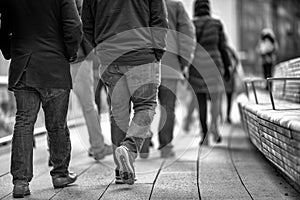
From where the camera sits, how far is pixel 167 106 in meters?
5.65

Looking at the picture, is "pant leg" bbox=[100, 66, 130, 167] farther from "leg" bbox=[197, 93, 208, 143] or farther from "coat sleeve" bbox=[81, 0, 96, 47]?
"leg" bbox=[197, 93, 208, 143]

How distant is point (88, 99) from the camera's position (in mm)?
5246

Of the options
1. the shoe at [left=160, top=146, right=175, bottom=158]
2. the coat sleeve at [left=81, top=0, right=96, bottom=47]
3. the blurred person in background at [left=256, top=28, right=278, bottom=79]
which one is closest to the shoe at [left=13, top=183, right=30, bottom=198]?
the coat sleeve at [left=81, top=0, right=96, bottom=47]

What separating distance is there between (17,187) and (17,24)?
41.1 inches

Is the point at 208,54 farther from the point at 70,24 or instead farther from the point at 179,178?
the point at 70,24

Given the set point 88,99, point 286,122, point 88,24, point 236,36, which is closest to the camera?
point 286,122

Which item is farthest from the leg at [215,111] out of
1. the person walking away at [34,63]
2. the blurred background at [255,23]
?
the blurred background at [255,23]

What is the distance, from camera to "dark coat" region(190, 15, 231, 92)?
6609 mm

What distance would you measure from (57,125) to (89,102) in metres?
1.34

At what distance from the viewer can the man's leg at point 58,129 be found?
3859 mm

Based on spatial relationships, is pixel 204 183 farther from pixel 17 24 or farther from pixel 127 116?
pixel 17 24

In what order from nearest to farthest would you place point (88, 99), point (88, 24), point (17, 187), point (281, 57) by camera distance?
1. point (17, 187)
2. point (88, 24)
3. point (88, 99)
4. point (281, 57)

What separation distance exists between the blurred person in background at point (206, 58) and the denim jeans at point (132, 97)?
8.55ft

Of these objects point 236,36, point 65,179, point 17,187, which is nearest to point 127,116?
point 65,179
